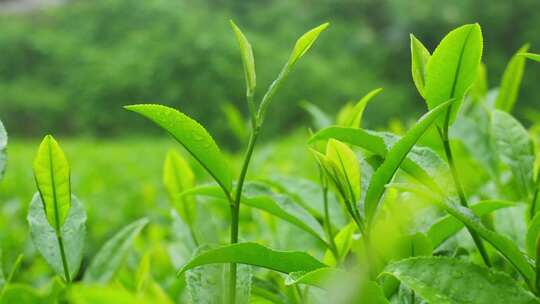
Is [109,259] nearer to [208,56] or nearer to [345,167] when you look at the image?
[345,167]

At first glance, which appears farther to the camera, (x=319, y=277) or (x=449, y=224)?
(x=449, y=224)

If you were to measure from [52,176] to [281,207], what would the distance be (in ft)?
0.64

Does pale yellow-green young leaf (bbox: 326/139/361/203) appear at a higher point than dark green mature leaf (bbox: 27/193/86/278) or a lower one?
higher

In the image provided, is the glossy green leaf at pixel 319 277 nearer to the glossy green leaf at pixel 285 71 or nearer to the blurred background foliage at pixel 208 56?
the glossy green leaf at pixel 285 71

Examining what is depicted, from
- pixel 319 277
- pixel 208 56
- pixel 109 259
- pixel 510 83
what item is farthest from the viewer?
pixel 208 56

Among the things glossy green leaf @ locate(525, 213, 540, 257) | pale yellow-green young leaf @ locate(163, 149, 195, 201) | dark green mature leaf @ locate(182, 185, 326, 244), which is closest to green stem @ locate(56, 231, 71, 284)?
dark green mature leaf @ locate(182, 185, 326, 244)

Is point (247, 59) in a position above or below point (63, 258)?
above

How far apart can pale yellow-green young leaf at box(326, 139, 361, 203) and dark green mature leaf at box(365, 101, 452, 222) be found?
0.02 metres

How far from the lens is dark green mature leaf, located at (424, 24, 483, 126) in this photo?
571 millimetres

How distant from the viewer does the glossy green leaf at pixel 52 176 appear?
22.6 inches

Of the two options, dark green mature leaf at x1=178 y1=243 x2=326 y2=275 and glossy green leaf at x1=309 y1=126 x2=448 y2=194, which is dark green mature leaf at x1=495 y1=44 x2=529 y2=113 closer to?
glossy green leaf at x1=309 y1=126 x2=448 y2=194

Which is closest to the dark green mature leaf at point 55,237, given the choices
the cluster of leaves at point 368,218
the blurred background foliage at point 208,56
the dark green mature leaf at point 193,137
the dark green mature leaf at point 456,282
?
the cluster of leaves at point 368,218

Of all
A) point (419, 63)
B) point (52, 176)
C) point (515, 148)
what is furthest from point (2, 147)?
point (515, 148)

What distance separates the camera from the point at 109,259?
72 centimetres
